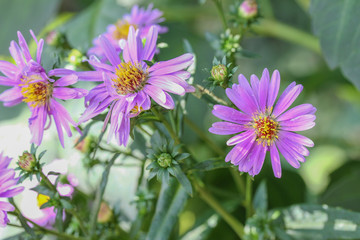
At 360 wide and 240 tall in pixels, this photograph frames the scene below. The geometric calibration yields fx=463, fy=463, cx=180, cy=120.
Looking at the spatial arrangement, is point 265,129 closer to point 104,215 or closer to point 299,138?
point 299,138

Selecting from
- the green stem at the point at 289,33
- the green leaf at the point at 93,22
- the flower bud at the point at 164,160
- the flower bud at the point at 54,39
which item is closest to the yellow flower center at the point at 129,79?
the flower bud at the point at 164,160

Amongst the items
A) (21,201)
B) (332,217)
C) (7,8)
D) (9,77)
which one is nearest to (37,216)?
(21,201)

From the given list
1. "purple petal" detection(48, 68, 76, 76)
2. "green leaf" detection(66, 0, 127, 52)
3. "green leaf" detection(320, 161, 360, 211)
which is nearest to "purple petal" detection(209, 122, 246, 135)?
"purple petal" detection(48, 68, 76, 76)

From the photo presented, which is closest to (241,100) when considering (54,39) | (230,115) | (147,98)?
(230,115)

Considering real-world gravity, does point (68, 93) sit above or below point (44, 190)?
above

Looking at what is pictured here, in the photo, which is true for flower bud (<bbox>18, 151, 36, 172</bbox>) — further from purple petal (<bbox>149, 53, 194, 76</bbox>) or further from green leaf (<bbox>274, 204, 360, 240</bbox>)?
green leaf (<bbox>274, 204, 360, 240</bbox>)

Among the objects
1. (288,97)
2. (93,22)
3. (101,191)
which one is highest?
(93,22)

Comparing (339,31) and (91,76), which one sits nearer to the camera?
(91,76)
